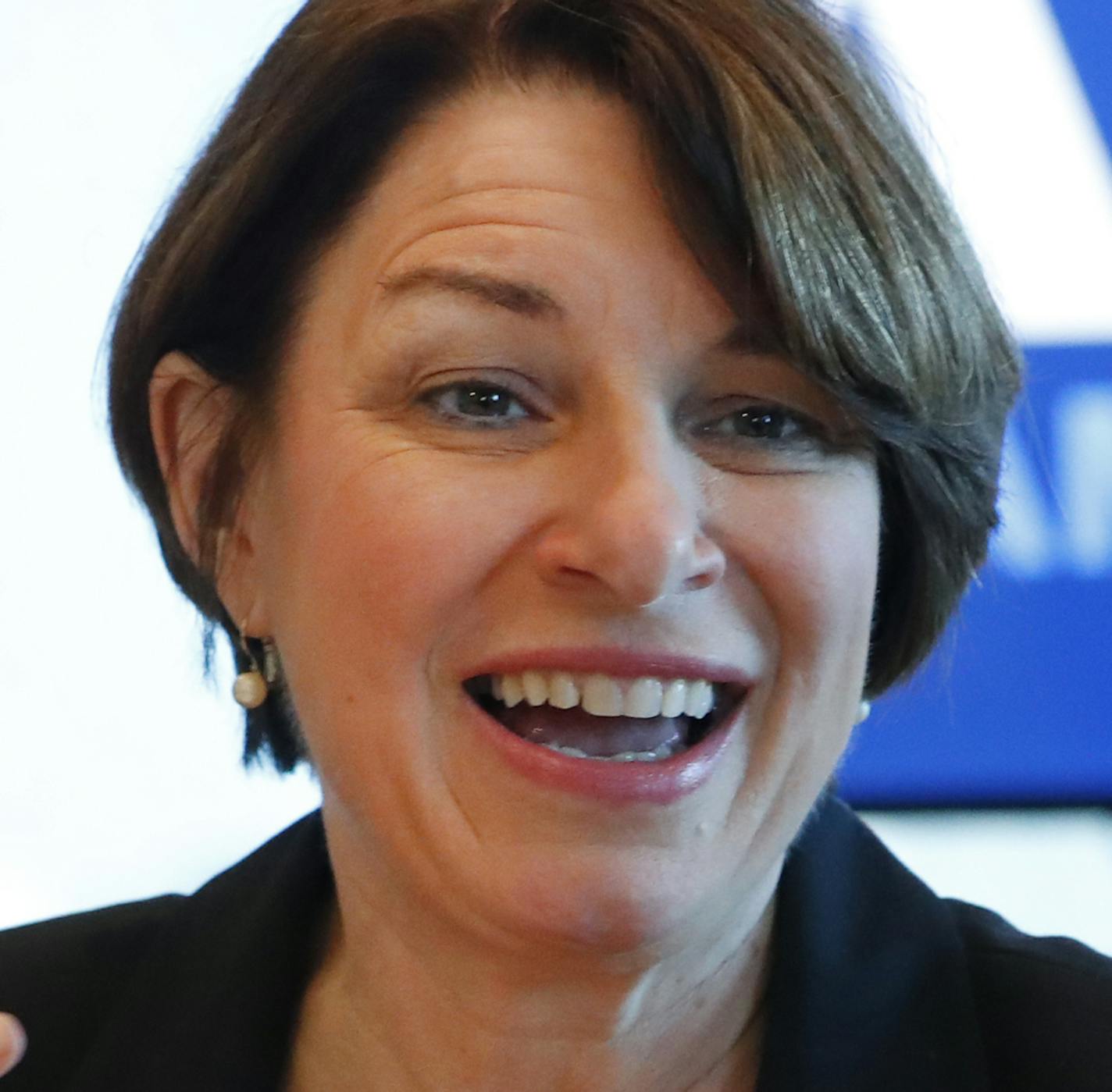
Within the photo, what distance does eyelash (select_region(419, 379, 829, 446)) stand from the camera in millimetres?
1127

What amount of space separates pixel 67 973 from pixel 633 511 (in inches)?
35.0

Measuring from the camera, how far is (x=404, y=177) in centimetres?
117

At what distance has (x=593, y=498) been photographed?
3.47 feet

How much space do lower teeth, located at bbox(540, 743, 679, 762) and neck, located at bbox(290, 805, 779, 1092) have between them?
5.7 inches

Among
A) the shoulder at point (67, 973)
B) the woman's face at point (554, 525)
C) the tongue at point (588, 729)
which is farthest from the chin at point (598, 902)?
the shoulder at point (67, 973)

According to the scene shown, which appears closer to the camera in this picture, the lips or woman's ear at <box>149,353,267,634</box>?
the lips

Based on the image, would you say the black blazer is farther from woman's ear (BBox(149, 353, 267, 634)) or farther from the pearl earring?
woman's ear (BBox(149, 353, 267, 634))

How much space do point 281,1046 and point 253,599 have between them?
438 mm

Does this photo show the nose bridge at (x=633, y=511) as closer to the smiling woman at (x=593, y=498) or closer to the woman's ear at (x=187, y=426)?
the smiling woman at (x=593, y=498)

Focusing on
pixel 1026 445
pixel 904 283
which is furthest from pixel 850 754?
pixel 904 283

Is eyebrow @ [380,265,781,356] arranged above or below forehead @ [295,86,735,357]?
below

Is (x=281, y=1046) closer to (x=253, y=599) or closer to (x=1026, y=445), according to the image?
(x=253, y=599)

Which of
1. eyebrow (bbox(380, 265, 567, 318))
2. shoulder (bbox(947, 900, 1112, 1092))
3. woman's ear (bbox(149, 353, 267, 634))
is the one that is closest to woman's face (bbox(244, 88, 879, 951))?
eyebrow (bbox(380, 265, 567, 318))

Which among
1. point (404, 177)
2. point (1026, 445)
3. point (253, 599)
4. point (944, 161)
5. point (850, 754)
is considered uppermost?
point (944, 161)
